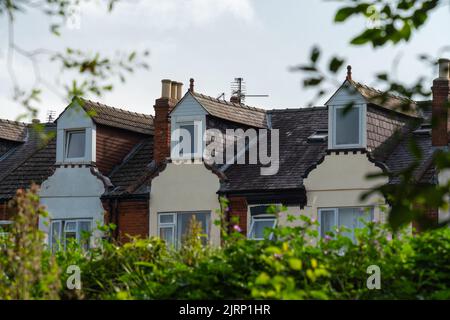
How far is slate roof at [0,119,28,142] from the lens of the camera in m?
43.4

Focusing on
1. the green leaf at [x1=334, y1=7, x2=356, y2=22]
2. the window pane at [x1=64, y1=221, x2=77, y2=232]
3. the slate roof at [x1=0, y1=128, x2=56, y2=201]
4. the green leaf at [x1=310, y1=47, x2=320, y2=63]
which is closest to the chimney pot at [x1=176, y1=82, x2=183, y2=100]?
the slate roof at [x1=0, y1=128, x2=56, y2=201]

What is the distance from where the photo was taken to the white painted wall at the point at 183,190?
35.2 metres

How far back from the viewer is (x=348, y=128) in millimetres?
33812

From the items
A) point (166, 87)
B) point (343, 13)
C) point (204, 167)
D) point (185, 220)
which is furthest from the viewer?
point (166, 87)

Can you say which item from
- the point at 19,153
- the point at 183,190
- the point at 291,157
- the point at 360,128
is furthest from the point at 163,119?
the point at 19,153

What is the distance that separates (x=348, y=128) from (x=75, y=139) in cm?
949

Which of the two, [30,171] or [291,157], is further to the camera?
[30,171]

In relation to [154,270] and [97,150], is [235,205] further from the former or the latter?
[154,270]

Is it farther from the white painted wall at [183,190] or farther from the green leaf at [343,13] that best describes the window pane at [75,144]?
the green leaf at [343,13]

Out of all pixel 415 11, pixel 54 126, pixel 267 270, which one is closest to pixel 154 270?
pixel 267 270

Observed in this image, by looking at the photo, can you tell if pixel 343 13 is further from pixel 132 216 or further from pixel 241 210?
pixel 132 216

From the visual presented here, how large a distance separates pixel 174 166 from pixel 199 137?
45.6 inches

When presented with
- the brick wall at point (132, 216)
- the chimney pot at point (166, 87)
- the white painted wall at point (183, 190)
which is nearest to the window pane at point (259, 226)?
the white painted wall at point (183, 190)

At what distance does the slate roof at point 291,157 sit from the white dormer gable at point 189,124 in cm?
117
